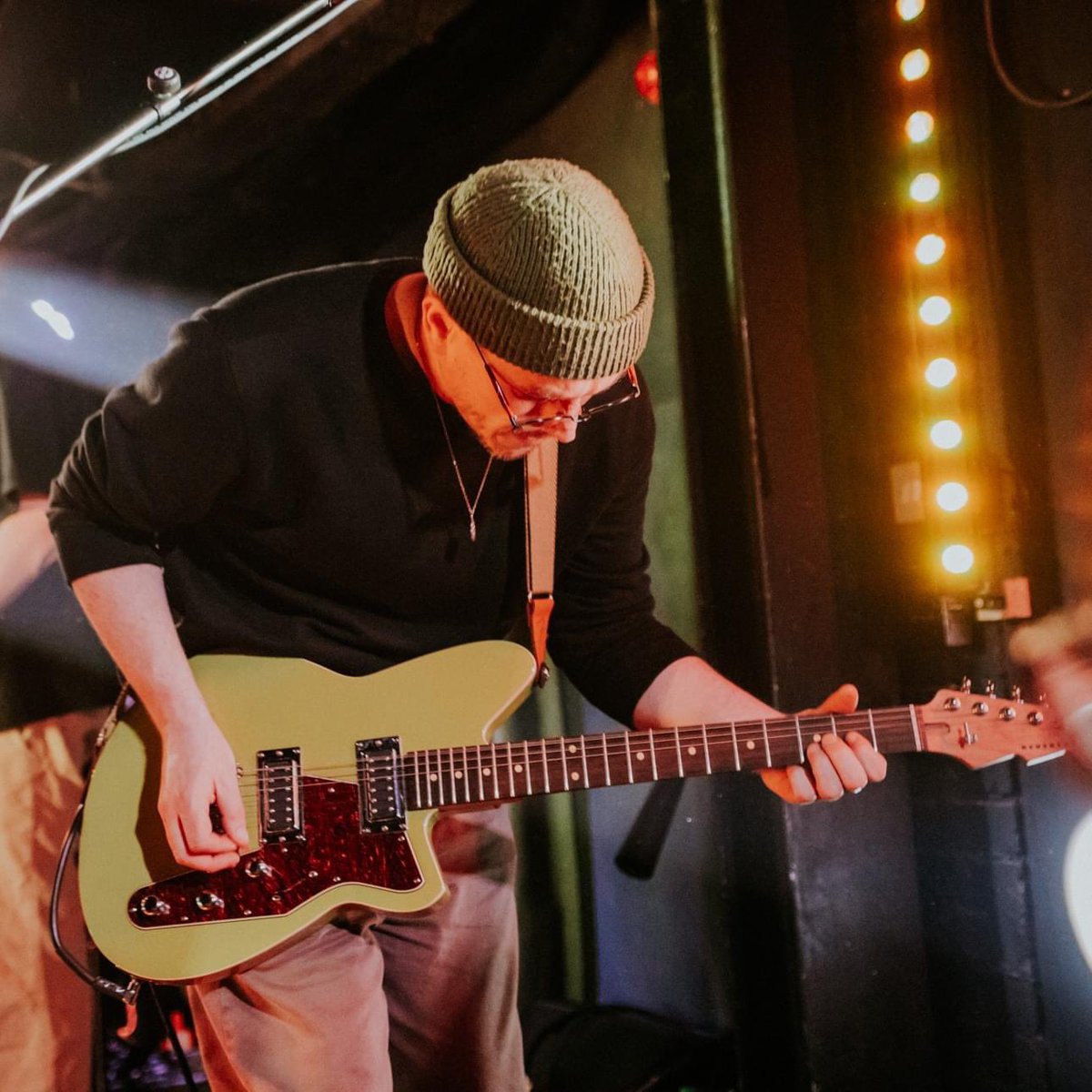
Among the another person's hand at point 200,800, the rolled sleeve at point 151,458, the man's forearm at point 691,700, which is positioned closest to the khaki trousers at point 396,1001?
the another person's hand at point 200,800

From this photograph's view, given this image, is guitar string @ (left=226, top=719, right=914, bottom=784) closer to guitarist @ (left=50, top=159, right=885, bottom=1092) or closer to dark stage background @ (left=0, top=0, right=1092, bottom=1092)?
guitarist @ (left=50, top=159, right=885, bottom=1092)

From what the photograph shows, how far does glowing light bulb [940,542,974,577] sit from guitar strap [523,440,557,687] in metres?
1.12

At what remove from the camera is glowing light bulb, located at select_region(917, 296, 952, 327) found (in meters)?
2.48

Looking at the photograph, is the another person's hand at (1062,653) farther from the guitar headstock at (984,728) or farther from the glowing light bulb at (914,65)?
the glowing light bulb at (914,65)

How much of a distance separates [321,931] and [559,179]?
4.49 feet

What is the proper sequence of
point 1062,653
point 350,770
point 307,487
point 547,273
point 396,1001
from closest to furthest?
point 547,273
point 350,770
point 307,487
point 396,1001
point 1062,653

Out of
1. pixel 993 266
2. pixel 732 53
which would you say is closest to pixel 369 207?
pixel 732 53

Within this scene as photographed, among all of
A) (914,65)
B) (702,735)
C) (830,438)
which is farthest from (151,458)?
(914,65)

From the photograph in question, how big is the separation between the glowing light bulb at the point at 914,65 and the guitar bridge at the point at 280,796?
2.28 metres

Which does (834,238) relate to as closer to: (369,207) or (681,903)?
(369,207)

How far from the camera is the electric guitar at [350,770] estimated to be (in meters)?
1.60

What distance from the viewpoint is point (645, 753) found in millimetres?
1773

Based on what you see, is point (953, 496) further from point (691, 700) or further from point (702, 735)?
point (702, 735)

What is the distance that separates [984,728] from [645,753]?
25.2 inches
